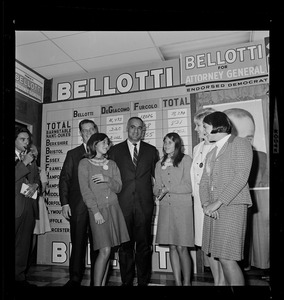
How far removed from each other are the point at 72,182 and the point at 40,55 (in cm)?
100

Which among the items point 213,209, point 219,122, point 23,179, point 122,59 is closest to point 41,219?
point 23,179

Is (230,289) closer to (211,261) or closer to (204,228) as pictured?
(211,261)

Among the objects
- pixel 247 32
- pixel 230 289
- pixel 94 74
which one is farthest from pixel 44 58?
pixel 230 289

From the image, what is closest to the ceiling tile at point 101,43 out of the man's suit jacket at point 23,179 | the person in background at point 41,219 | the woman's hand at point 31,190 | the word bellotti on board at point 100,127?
the word bellotti on board at point 100,127

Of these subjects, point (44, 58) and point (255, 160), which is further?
point (44, 58)

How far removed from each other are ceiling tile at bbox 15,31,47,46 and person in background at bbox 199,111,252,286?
1.46m

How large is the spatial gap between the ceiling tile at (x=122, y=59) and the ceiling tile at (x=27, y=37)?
34 cm

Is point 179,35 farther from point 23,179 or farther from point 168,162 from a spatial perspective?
point 23,179

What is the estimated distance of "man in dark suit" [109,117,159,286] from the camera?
2195mm

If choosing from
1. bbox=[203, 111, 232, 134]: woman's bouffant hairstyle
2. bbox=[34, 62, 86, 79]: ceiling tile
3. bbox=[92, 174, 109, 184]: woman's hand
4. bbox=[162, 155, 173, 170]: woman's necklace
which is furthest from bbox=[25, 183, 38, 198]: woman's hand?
bbox=[203, 111, 232, 134]: woman's bouffant hairstyle

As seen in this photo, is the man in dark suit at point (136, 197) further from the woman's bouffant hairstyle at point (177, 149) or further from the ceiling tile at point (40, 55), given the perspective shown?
the ceiling tile at point (40, 55)

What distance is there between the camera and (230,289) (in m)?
2.04

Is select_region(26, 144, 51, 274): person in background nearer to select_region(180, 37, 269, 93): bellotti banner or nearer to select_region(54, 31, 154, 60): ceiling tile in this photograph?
select_region(54, 31, 154, 60): ceiling tile
